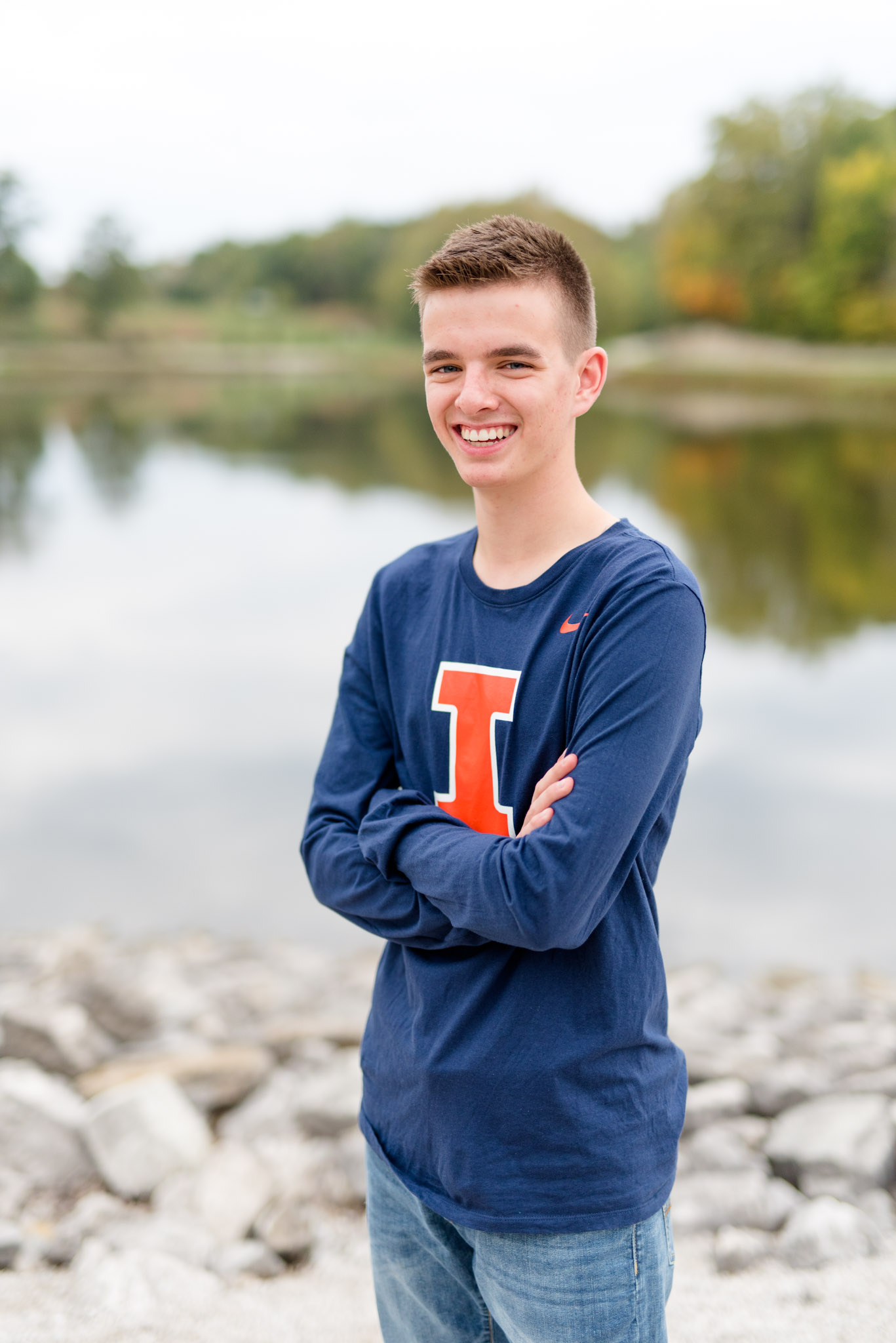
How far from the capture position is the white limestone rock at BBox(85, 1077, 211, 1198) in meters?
2.93

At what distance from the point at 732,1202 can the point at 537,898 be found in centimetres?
203

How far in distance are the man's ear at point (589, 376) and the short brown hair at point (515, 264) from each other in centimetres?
2

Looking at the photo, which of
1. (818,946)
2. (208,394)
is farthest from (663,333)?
(818,946)

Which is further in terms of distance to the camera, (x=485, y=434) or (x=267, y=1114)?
(x=267, y=1114)

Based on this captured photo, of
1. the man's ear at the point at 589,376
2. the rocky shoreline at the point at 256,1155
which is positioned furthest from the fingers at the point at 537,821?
the rocky shoreline at the point at 256,1155

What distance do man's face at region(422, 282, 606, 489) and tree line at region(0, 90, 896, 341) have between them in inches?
1788

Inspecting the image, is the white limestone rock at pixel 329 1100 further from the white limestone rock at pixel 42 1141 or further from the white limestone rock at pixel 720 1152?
the white limestone rock at pixel 720 1152

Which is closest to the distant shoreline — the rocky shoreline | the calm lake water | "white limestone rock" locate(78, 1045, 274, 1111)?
the calm lake water

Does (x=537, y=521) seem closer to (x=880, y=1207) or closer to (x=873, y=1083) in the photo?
(x=880, y=1207)

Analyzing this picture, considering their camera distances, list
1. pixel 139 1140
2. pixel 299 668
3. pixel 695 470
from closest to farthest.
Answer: pixel 139 1140, pixel 299 668, pixel 695 470

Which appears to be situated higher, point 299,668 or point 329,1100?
point 329,1100

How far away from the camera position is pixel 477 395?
154 cm

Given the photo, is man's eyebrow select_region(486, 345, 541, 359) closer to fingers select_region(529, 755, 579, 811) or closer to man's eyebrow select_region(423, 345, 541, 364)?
man's eyebrow select_region(423, 345, 541, 364)

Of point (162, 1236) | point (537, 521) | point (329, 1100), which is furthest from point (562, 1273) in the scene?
point (329, 1100)
